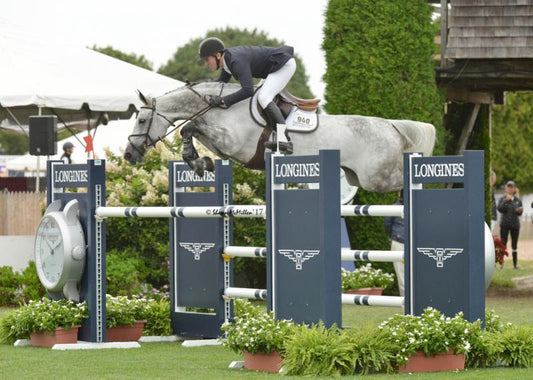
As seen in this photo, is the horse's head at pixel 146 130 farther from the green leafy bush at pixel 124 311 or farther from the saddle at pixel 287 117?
the green leafy bush at pixel 124 311

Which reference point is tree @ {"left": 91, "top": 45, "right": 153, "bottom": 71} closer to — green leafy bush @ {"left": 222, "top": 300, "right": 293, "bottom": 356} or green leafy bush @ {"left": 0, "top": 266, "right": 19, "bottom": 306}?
green leafy bush @ {"left": 0, "top": 266, "right": 19, "bottom": 306}

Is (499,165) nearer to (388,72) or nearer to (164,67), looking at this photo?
(164,67)

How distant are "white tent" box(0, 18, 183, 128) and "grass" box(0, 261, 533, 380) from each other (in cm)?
914

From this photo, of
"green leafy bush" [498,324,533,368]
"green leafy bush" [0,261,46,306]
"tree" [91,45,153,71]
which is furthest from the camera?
"tree" [91,45,153,71]

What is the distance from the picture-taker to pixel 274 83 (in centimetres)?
921

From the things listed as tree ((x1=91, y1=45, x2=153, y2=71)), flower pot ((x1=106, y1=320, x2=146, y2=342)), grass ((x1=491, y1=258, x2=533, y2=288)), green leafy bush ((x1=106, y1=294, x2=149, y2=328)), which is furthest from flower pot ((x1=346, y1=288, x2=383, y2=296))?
tree ((x1=91, y1=45, x2=153, y2=71))

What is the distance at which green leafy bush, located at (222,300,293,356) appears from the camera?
25.0 feet

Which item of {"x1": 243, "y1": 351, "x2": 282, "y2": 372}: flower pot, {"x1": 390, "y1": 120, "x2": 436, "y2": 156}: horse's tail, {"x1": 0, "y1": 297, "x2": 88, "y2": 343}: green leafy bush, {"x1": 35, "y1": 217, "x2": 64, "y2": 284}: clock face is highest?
{"x1": 390, "y1": 120, "x2": 436, "y2": 156}: horse's tail

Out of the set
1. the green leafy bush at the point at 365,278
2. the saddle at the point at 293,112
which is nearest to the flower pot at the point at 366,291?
the green leafy bush at the point at 365,278

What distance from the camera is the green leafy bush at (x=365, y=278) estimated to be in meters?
15.1

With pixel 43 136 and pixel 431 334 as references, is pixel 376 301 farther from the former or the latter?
pixel 43 136

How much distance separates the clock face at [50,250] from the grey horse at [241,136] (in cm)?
99

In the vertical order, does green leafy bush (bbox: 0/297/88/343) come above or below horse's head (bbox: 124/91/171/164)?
below

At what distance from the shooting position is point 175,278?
10.3 m
